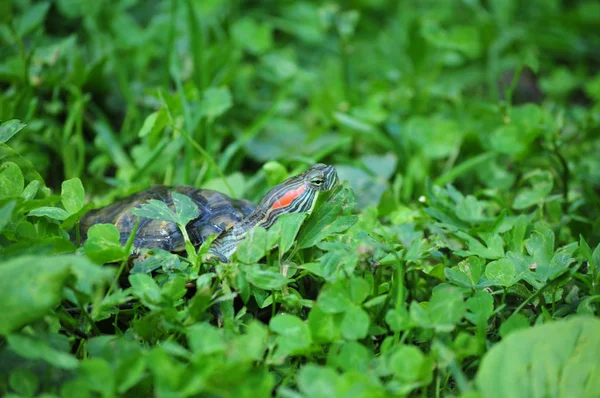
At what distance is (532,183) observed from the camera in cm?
271

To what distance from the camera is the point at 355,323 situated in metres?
1.66

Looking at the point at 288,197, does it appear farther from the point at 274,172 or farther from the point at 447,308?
the point at 447,308

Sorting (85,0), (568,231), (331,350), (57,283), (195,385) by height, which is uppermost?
(85,0)

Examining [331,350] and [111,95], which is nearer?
[331,350]

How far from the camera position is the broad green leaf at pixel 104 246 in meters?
1.73

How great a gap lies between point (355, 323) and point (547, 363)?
479mm

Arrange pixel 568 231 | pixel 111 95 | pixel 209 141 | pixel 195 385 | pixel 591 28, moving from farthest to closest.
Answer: pixel 591 28
pixel 111 95
pixel 209 141
pixel 568 231
pixel 195 385

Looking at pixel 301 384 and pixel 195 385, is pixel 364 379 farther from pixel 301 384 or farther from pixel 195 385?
pixel 195 385

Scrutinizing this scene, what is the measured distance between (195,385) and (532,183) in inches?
73.9

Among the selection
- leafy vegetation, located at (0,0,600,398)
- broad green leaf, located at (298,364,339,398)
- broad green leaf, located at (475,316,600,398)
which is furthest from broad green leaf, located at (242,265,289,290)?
broad green leaf, located at (475,316,600,398)

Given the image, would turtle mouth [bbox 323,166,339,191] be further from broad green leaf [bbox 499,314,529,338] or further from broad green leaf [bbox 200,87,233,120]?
broad green leaf [bbox 200,87,233,120]

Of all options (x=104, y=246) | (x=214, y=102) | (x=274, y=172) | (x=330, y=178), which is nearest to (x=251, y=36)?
(x=214, y=102)

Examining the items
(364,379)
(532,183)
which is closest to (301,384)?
(364,379)

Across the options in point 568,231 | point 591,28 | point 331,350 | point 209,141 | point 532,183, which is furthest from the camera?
point 591,28
